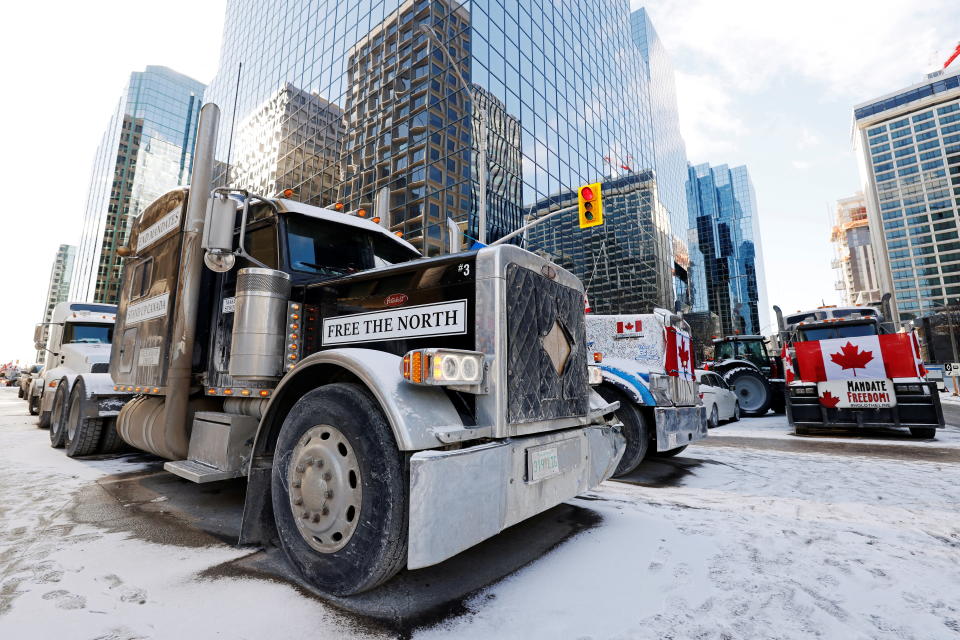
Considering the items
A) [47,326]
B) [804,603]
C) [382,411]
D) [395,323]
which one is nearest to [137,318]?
[395,323]

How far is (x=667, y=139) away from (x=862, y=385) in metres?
60.0

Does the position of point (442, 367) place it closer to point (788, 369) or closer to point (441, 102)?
point (788, 369)

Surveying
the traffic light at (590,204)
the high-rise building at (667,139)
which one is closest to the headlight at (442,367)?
the traffic light at (590,204)

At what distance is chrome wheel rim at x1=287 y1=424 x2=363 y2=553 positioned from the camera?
7.80ft

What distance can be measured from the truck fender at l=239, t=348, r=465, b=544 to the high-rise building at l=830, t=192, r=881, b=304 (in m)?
185

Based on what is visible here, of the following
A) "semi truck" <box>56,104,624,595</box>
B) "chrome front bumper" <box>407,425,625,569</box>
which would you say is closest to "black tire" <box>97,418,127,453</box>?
"semi truck" <box>56,104,624,595</box>

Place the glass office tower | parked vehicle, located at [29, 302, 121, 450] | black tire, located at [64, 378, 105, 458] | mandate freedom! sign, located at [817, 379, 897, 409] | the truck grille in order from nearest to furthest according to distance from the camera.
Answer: the truck grille → black tire, located at [64, 378, 105, 458] → parked vehicle, located at [29, 302, 121, 450] → mandate freedom! sign, located at [817, 379, 897, 409] → the glass office tower

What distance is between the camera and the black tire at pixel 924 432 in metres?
8.63

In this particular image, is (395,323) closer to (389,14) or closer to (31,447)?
(31,447)

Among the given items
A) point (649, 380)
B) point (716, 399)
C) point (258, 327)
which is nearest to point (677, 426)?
point (649, 380)

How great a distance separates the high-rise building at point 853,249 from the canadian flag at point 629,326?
180771 mm

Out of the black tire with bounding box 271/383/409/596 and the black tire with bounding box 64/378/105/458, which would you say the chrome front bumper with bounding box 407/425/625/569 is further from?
the black tire with bounding box 64/378/105/458

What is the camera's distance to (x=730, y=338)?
51.0 feet

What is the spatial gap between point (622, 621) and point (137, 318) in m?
5.79
